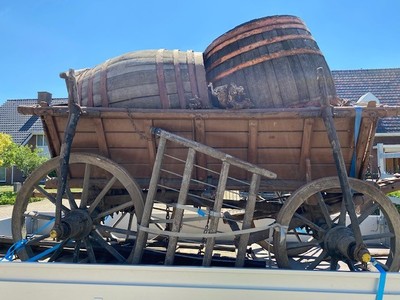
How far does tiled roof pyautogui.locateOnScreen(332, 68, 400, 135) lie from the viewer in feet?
42.3

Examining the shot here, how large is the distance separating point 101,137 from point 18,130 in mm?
21340

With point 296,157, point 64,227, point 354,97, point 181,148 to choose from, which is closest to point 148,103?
point 181,148

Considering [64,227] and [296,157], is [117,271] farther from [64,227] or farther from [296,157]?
[296,157]

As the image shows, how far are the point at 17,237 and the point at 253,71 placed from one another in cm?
224

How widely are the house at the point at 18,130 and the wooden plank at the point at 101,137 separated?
18.5m

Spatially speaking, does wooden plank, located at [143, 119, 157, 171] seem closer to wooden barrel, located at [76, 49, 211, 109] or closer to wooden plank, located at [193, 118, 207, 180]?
wooden barrel, located at [76, 49, 211, 109]

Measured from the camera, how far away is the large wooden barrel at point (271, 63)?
96.2 inches

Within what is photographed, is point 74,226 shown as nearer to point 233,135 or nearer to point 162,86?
point 162,86

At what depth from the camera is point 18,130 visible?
20.8m

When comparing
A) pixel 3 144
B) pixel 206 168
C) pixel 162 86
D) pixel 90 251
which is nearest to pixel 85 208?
pixel 90 251

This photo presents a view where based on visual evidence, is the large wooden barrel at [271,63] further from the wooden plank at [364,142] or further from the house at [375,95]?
the house at [375,95]

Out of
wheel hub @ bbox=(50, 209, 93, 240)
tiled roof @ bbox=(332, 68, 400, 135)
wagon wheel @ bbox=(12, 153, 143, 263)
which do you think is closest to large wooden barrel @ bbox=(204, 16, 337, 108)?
wagon wheel @ bbox=(12, 153, 143, 263)

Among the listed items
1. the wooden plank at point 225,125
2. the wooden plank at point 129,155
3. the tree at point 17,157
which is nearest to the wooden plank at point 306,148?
the wooden plank at point 225,125

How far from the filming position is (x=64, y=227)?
219cm
